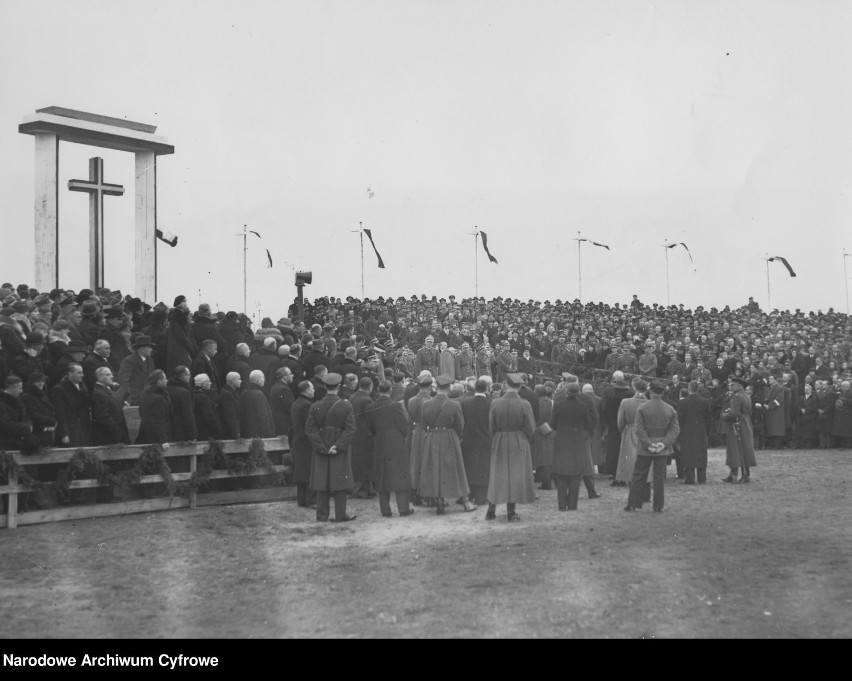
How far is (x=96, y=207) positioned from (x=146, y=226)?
1064mm

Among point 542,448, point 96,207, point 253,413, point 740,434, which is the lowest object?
point 542,448

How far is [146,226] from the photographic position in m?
20.3

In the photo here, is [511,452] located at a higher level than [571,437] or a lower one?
lower

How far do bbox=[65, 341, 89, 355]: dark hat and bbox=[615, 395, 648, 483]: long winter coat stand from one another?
327 inches

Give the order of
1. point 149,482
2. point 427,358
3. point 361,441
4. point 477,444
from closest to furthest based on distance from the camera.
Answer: point 149,482 < point 477,444 < point 361,441 < point 427,358

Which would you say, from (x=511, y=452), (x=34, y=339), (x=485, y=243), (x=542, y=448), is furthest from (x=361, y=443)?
(x=485, y=243)

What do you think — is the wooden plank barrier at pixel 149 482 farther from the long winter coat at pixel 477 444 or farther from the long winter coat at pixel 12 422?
the long winter coat at pixel 477 444

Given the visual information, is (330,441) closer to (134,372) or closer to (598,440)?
(134,372)

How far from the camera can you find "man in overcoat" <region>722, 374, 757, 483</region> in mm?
17031

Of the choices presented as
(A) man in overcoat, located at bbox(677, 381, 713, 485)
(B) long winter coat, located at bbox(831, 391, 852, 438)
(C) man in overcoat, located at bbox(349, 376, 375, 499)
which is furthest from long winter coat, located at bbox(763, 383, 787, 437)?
(C) man in overcoat, located at bbox(349, 376, 375, 499)

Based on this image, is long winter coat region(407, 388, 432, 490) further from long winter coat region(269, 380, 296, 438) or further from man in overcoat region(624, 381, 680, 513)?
man in overcoat region(624, 381, 680, 513)

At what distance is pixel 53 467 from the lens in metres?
12.5
